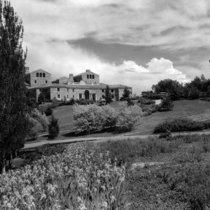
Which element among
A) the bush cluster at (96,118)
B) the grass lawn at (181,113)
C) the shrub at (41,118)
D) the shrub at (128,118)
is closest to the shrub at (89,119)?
the bush cluster at (96,118)

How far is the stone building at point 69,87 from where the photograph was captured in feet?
293

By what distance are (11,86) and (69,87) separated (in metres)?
80.1

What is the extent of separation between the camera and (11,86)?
12500 mm

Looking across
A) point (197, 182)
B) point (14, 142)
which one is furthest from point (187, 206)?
point (14, 142)

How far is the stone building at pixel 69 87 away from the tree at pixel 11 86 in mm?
72889

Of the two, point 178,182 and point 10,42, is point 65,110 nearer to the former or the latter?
point 10,42

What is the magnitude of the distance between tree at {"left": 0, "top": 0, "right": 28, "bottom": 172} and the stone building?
72889 millimetres

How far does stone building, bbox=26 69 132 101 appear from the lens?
89375mm

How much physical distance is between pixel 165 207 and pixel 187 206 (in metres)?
0.48

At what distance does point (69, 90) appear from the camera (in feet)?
303

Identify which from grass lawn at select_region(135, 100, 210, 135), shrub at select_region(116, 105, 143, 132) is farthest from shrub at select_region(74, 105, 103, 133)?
grass lawn at select_region(135, 100, 210, 135)

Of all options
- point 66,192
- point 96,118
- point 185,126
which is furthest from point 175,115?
point 66,192

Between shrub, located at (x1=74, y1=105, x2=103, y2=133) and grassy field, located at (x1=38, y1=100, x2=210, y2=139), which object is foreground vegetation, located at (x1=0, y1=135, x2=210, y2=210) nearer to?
grassy field, located at (x1=38, y1=100, x2=210, y2=139)

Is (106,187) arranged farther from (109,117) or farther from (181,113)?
(181,113)
